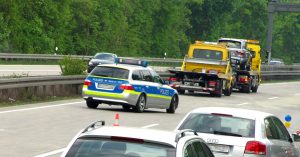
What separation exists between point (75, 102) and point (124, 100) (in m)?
4.15

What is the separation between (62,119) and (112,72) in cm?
383

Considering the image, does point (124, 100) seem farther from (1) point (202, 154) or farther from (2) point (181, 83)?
(1) point (202, 154)

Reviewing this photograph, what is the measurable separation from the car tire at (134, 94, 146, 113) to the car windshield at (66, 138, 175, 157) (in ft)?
67.3

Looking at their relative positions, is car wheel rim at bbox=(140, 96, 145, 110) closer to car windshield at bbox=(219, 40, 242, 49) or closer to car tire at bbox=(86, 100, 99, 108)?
car tire at bbox=(86, 100, 99, 108)

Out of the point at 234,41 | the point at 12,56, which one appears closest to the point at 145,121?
the point at 234,41

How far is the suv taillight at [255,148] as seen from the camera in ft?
43.3

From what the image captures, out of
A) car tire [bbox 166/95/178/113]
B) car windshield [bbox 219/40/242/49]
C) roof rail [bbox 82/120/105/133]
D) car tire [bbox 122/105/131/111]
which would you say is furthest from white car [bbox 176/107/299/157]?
car windshield [bbox 219/40/242/49]

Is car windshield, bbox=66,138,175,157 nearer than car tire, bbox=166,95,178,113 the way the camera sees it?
Yes

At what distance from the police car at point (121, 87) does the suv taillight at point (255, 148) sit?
48.2 ft

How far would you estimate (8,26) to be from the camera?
220ft

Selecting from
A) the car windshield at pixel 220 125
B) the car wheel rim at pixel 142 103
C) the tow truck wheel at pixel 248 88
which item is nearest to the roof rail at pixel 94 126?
the car windshield at pixel 220 125

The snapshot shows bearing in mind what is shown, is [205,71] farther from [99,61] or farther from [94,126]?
[94,126]

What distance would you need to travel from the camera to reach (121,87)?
2791cm

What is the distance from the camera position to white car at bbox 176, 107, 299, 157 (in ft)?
43.6
